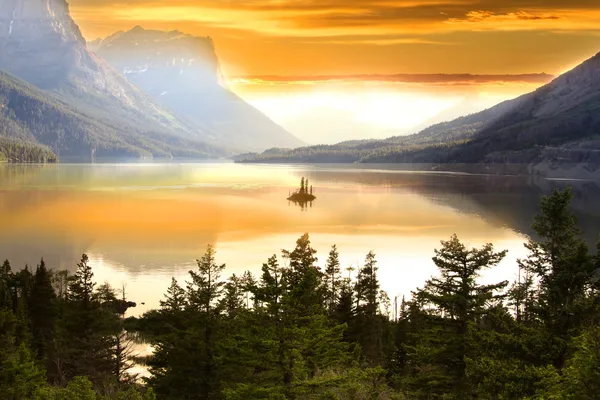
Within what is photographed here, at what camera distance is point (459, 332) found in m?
32.2

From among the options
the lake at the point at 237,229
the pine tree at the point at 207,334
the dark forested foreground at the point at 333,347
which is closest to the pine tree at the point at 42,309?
the dark forested foreground at the point at 333,347

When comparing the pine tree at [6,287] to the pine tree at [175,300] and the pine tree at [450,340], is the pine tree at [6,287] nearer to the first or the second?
the pine tree at [175,300]

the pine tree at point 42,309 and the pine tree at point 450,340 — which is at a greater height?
the pine tree at point 450,340

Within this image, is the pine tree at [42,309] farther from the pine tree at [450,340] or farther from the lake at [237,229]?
the pine tree at [450,340]

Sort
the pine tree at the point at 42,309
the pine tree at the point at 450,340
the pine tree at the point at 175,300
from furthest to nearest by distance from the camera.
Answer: the pine tree at the point at 42,309, the pine tree at the point at 175,300, the pine tree at the point at 450,340

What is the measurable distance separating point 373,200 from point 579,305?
161524mm

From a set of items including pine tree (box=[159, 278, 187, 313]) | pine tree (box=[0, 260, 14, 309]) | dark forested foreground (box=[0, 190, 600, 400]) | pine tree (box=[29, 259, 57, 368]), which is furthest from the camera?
pine tree (box=[0, 260, 14, 309])

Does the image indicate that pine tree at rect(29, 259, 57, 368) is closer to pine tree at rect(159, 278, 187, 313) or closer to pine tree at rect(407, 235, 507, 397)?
pine tree at rect(159, 278, 187, 313)

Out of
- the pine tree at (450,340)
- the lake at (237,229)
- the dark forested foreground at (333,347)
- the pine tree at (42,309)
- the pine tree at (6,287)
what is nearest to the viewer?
the dark forested foreground at (333,347)

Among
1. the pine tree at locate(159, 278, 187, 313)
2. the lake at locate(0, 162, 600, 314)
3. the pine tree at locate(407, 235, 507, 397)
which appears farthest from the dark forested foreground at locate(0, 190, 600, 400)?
the lake at locate(0, 162, 600, 314)

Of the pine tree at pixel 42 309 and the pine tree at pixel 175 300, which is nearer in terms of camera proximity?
the pine tree at pixel 175 300

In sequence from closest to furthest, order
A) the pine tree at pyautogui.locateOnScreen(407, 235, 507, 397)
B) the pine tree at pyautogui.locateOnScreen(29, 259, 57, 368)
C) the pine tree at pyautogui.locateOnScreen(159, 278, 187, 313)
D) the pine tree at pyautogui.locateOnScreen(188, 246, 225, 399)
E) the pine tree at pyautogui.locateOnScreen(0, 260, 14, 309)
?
1. the pine tree at pyautogui.locateOnScreen(407, 235, 507, 397)
2. the pine tree at pyautogui.locateOnScreen(188, 246, 225, 399)
3. the pine tree at pyautogui.locateOnScreen(159, 278, 187, 313)
4. the pine tree at pyautogui.locateOnScreen(29, 259, 57, 368)
5. the pine tree at pyautogui.locateOnScreen(0, 260, 14, 309)

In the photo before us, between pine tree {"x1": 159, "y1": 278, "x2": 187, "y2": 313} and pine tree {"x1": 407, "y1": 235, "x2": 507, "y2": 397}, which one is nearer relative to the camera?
pine tree {"x1": 407, "y1": 235, "x2": 507, "y2": 397}

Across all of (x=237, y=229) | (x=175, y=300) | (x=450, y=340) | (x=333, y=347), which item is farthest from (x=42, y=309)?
(x=237, y=229)
